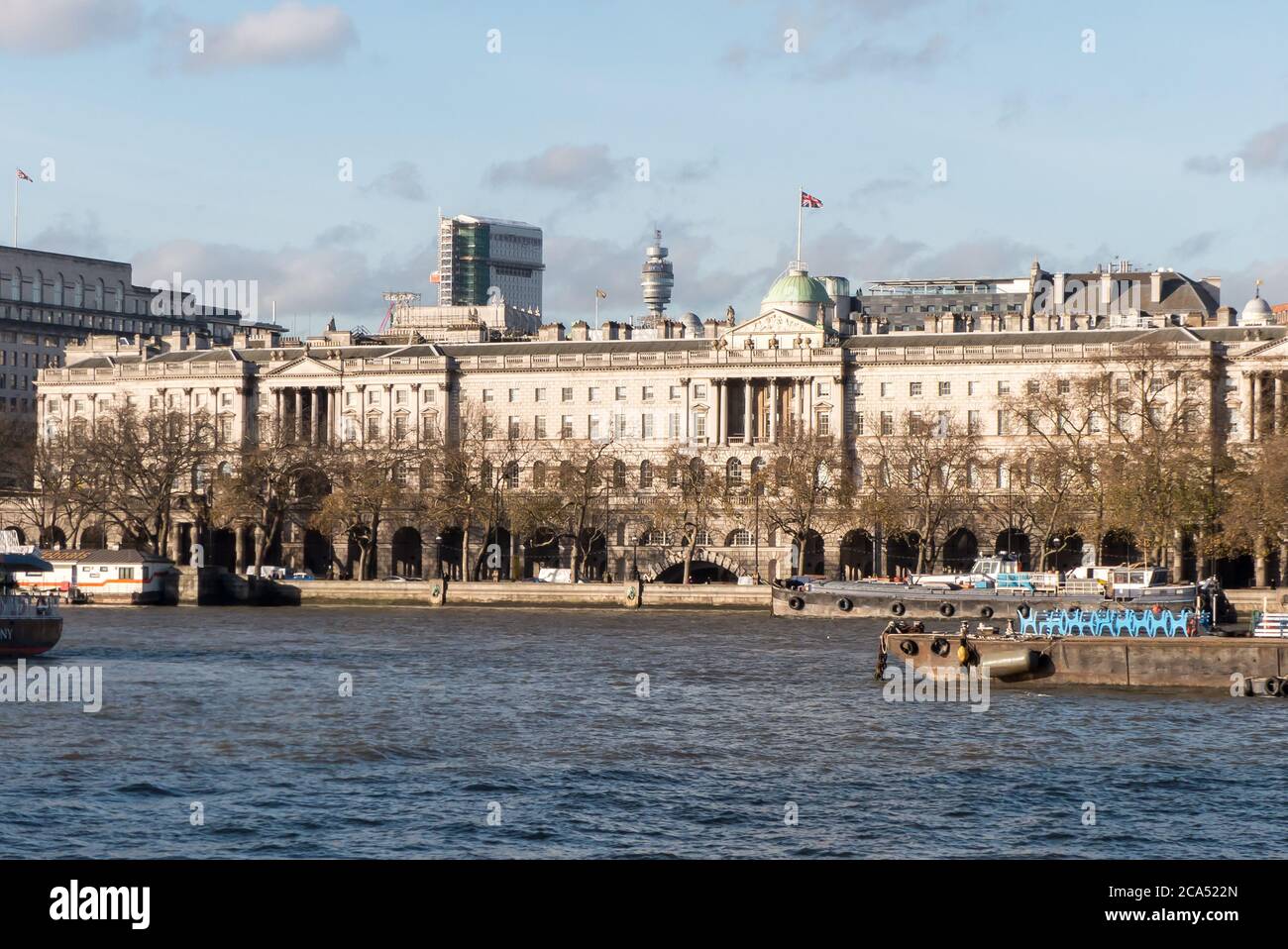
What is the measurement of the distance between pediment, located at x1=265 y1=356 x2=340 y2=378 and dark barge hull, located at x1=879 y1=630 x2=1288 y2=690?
369ft

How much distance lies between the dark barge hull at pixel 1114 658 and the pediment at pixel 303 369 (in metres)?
112

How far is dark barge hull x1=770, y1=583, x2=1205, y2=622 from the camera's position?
10331 centimetres

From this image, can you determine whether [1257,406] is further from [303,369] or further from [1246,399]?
[303,369]

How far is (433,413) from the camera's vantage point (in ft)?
568

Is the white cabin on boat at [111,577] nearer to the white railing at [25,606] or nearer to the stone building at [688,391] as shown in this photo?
the stone building at [688,391]

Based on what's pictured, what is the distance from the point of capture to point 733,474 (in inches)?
6339

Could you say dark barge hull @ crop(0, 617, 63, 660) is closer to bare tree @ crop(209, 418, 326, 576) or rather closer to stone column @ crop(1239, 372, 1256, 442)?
bare tree @ crop(209, 418, 326, 576)

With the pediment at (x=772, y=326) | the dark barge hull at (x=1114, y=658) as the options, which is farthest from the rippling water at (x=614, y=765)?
the pediment at (x=772, y=326)

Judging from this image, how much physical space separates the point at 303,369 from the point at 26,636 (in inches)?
4022

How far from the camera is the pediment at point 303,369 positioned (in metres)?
176

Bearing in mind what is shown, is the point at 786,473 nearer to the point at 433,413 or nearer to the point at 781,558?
the point at 781,558

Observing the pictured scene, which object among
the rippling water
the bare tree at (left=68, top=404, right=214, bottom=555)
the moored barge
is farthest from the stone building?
the rippling water

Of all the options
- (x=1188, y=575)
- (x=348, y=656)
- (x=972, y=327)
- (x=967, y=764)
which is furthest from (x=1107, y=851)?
(x=972, y=327)
